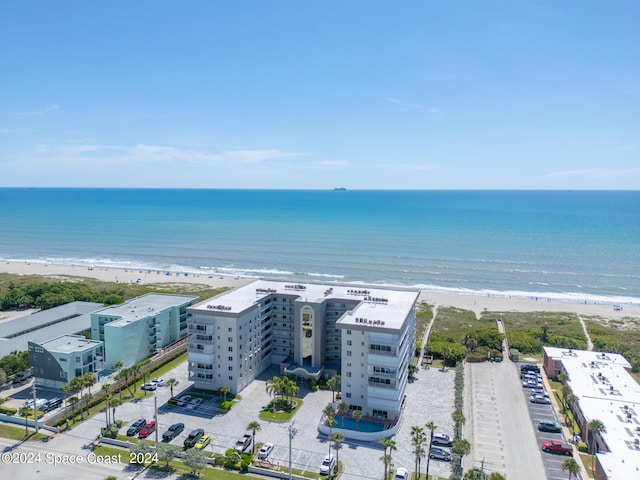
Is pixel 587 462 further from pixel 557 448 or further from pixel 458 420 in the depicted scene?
pixel 458 420

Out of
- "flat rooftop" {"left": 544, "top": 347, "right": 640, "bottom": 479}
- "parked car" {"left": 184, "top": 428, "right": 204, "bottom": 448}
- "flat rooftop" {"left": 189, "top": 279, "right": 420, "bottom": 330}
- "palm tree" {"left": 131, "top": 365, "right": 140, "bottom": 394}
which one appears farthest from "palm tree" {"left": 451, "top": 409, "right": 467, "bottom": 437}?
"palm tree" {"left": 131, "top": 365, "right": 140, "bottom": 394}

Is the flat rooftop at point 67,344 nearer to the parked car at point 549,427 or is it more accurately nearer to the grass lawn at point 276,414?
the grass lawn at point 276,414

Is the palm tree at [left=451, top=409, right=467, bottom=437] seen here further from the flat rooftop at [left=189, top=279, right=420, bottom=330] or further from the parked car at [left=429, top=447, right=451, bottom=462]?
the flat rooftop at [left=189, top=279, right=420, bottom=330]

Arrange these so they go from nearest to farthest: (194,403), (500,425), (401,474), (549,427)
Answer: (401,474) → (549,427) → (500,425) → (194,403)

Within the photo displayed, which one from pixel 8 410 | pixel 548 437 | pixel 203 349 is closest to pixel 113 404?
pixel 203 349

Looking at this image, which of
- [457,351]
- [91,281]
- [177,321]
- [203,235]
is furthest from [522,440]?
[203,235]

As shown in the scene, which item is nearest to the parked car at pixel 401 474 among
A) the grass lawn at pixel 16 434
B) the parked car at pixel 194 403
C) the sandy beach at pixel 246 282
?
the parked car at pixel 194 403
